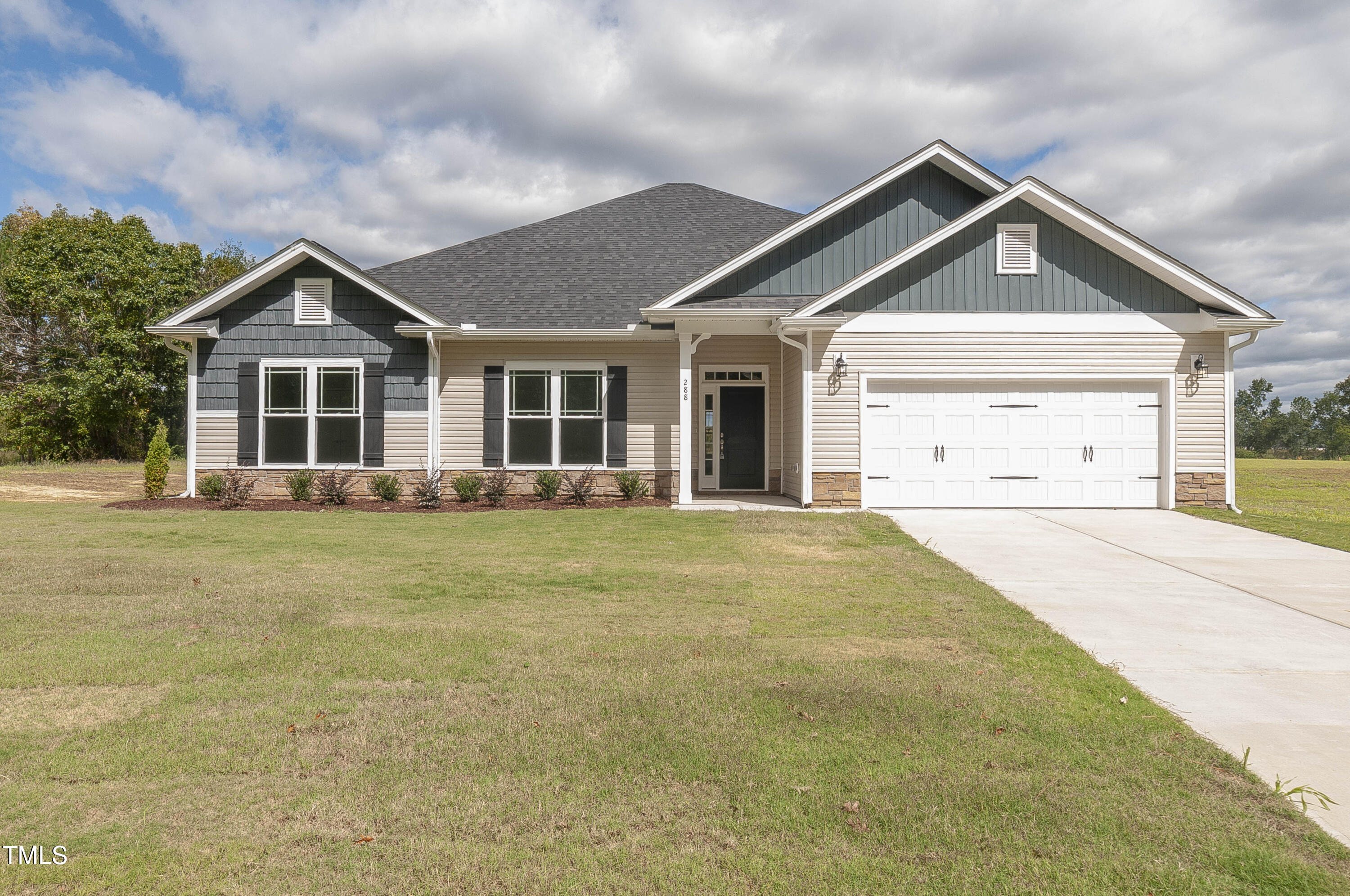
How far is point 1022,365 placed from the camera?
13055 mm

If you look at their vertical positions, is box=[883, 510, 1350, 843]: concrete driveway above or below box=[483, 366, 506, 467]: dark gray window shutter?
below

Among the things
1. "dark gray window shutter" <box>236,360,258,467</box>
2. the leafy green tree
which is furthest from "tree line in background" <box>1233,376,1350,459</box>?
"dark gray window shutter" <box>236,360,258,467</box>

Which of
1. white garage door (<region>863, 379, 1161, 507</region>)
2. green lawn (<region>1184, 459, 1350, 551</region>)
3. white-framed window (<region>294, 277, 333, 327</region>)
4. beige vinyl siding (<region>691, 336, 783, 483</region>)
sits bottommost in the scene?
green lawn (<region>1184, 459, 1350, 551</region>)

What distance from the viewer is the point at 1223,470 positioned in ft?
42.8

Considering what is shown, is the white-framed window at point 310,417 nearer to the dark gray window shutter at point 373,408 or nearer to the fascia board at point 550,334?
the dark gray window shutter at point 373,408

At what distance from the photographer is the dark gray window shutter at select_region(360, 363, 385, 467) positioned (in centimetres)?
1453

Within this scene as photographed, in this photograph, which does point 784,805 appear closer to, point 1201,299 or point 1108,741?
point 1108,741

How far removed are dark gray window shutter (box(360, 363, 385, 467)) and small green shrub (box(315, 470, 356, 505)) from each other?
443 mm

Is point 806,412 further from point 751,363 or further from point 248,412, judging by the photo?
point 248,412

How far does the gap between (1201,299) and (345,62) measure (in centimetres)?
1453

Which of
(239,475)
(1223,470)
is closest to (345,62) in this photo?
(239,475)

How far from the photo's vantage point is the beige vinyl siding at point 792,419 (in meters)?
13.7

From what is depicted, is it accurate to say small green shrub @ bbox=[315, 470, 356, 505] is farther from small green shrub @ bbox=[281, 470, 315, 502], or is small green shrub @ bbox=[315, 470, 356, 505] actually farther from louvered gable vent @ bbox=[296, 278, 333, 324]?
louvered gable vent @ bbox=[296, 278, 333, 324]

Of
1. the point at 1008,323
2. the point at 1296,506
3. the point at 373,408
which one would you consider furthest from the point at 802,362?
the point at 1296,506
